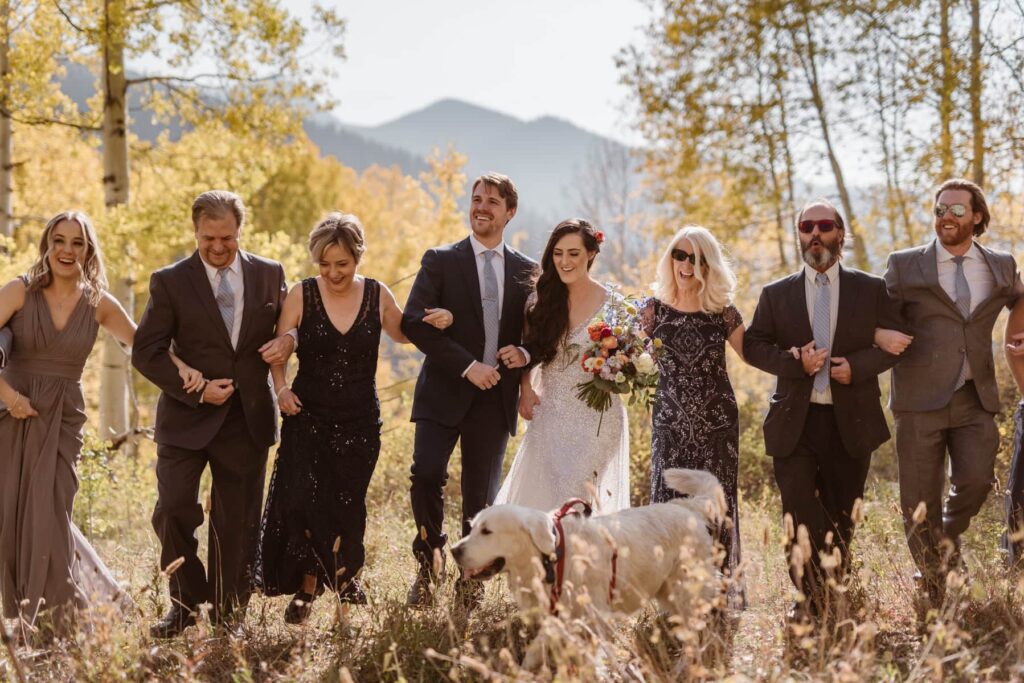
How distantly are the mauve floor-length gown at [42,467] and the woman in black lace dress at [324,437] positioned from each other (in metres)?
1.00

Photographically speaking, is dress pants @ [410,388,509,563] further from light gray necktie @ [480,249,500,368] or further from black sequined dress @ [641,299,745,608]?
black sequined dress @ [641,299,745,608]

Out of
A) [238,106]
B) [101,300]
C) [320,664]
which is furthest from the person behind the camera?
[238,106]

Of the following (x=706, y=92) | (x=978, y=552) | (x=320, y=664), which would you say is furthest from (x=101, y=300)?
(x=706, y=92)

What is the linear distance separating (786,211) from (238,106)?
9.13 meters

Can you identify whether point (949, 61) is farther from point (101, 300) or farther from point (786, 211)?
point (101, 300)

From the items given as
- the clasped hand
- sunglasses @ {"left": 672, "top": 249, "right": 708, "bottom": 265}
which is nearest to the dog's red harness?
the clasped hand

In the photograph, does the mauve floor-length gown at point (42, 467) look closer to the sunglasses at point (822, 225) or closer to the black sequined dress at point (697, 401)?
the black sequined dress at point (697, 401)

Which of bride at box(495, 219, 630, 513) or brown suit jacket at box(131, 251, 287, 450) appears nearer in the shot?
brown suit jacket at box(131, 251, 287, 450)

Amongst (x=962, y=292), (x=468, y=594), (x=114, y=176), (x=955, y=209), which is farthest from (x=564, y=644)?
(x=114, y=176)

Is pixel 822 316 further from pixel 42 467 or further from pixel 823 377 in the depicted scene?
pixel 42 467

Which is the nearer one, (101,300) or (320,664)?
(320,664)

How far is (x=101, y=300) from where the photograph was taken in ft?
18.5

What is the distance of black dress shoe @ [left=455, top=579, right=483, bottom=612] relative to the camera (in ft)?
16.6

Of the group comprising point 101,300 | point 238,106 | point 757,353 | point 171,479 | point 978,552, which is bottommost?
point 978,552
